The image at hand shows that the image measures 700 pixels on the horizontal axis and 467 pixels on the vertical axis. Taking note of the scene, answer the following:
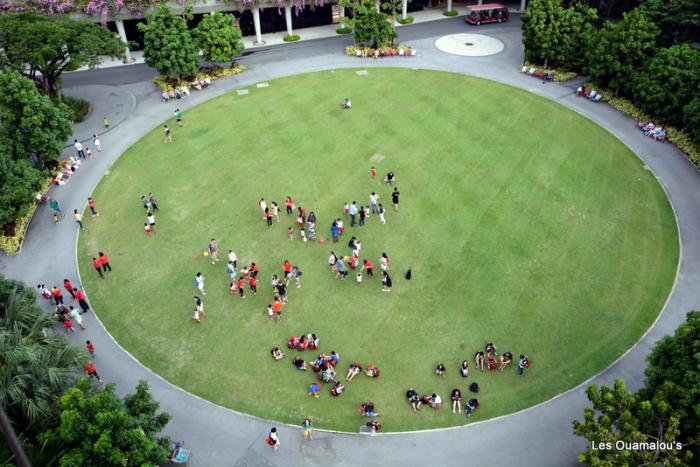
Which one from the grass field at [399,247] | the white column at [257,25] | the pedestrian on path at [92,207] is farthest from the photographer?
the white column at [257,25]

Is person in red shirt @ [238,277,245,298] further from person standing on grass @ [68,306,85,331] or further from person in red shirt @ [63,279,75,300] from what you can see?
person in red shirt @ [63,279,75,300]

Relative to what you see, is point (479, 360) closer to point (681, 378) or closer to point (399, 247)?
point (681, 378)

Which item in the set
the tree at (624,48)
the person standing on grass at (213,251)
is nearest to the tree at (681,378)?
the person standing on grass at (213,251)

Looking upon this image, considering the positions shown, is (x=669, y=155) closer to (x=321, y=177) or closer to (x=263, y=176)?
(x=321, y=177)

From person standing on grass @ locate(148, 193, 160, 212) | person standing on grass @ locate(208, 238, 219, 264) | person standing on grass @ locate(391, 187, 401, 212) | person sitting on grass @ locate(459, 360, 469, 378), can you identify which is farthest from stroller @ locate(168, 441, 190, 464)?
person standing on grass @ locate(391, 187, 401, 212)

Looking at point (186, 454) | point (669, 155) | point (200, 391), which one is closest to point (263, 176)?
point (200, 391)

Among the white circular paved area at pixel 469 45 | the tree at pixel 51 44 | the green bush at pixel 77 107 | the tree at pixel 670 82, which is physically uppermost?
the tree at pixel 51 44

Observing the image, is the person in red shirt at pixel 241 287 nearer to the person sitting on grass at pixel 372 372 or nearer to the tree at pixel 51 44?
the person sitting on grass at pixel 372 372
